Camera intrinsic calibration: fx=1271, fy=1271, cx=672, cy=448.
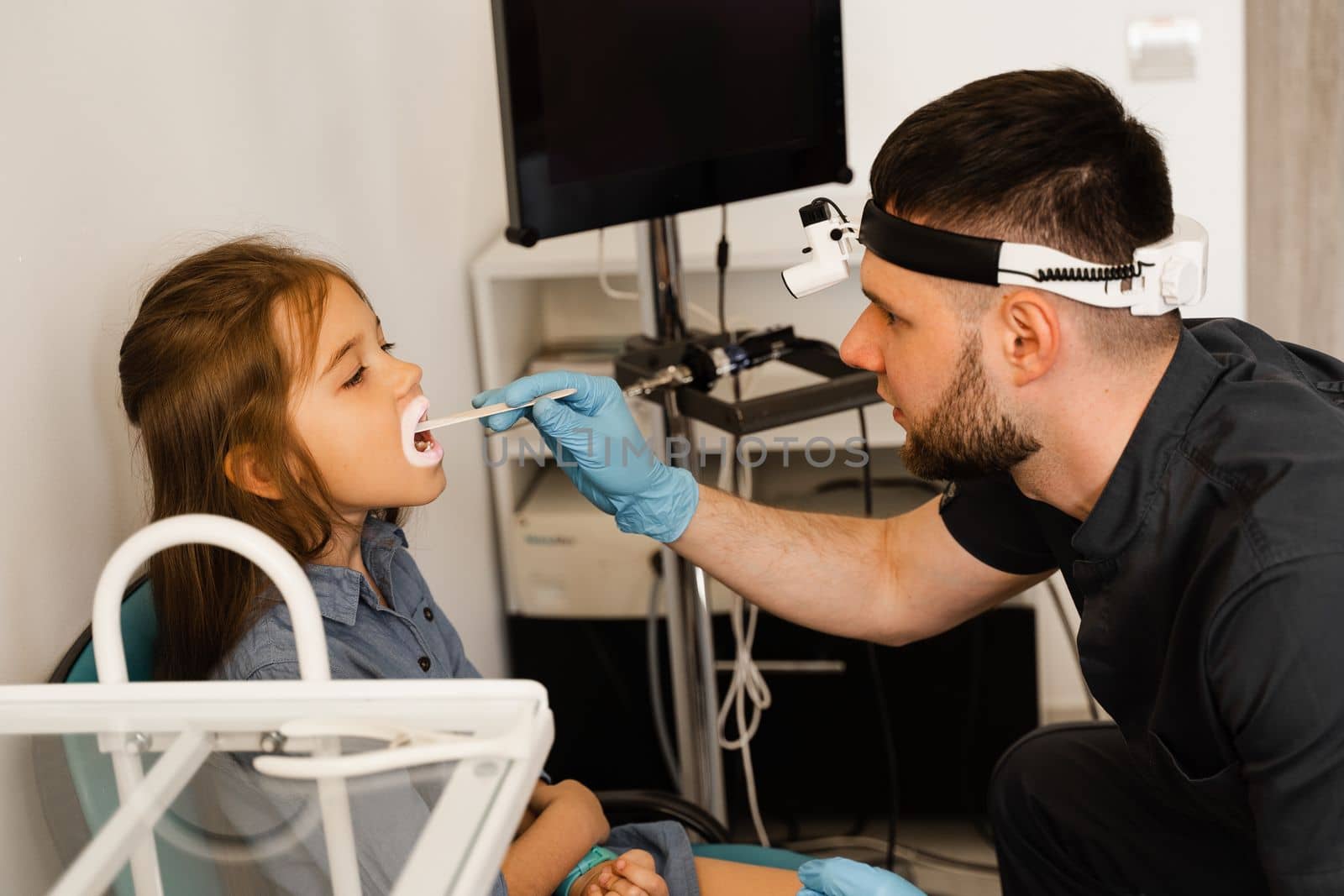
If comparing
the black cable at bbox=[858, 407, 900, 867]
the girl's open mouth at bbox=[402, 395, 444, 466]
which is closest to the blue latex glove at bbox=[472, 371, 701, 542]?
the girl's open mouth at bbox=[402, 395, 444, 466]

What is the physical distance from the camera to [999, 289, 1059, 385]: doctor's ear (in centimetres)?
112

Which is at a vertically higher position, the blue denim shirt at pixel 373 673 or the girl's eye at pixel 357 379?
the girl's eye at pixel 357 379

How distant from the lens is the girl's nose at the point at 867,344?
129cm

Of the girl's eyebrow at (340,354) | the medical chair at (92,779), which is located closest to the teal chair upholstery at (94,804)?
the medical chair at (92,779)

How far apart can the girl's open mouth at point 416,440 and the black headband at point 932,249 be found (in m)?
0.46

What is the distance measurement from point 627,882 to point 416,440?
1.51 feet

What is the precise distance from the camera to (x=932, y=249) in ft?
3.79

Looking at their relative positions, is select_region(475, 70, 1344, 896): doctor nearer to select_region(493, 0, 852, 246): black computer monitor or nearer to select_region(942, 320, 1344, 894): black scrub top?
select_region(942, 320, 1344, 894): black scrub top

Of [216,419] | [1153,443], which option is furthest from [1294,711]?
[216,419]

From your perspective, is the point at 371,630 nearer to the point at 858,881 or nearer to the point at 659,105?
the point at 858,881

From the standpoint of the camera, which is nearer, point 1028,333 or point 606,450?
point 1028,333

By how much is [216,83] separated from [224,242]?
6.4 inches

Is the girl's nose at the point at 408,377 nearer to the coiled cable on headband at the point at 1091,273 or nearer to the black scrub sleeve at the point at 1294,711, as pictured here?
the coiled cable on headband at the point at 1091,273

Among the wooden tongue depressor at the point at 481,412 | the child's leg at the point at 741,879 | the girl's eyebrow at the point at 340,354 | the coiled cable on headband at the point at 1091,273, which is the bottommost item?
the child's leg at the point at 741,879
